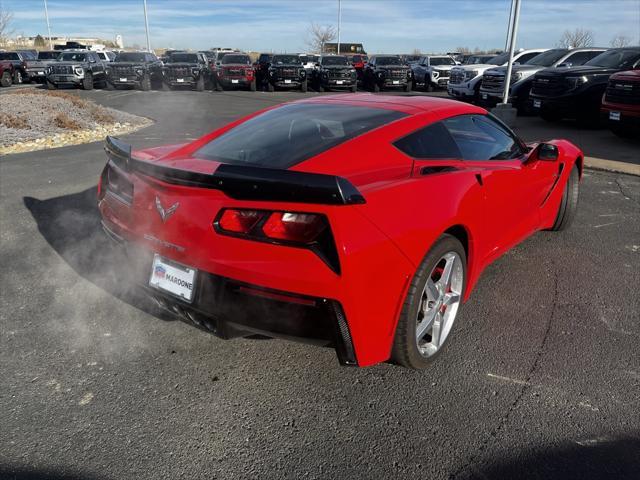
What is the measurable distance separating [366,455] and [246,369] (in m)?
0.90

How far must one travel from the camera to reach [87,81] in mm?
25109

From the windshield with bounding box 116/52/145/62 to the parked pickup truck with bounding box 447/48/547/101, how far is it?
15083 mm

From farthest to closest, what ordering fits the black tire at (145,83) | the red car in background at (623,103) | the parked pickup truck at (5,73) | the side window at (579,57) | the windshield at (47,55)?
the windshield at (47,55), the parked pickup truck at (5,73), the black tire at (145,83), the side window at (579,57), the red car in background at (623,103)

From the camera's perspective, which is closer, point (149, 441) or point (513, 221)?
point (149, 441)

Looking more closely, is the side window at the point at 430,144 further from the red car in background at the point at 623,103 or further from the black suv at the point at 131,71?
the black suv at the point at 131,71

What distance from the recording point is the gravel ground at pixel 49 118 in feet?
35.7

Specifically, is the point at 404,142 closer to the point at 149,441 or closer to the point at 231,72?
the point at 149,441

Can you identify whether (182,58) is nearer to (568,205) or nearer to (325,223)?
(568,205)

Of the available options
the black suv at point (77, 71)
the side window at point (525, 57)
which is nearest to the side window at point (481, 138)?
the side window at point (525, 57)

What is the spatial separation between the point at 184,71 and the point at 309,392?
24.1 metres

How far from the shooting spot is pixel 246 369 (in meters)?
2.93

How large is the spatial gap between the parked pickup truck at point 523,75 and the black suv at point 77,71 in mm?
18169

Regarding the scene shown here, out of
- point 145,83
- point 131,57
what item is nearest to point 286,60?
point 145,83

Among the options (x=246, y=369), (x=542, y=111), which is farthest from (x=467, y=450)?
(x=542, y=111)
